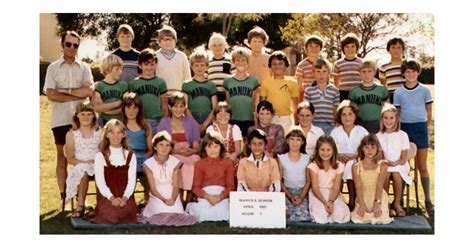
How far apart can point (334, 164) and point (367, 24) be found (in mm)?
1961

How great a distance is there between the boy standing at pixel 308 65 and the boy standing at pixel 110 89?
198 centimetres

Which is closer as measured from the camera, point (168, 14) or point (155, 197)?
point (155, 197)

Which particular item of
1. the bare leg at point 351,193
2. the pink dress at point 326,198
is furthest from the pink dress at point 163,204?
the bare leg at point 351,193

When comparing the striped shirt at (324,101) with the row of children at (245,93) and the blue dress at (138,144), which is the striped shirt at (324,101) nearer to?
the row of children at (245,93)

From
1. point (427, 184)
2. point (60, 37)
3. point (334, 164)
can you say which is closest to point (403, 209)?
point (427, 184)

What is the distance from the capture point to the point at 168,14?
9.20m

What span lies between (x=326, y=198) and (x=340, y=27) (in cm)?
220

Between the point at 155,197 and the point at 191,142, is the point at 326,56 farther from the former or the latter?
the point at 155,197

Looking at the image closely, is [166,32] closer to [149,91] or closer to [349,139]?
[149,91]

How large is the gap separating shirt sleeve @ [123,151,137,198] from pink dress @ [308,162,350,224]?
1842mm

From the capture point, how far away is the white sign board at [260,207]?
26.7 feet

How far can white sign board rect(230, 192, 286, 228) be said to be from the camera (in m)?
8.14

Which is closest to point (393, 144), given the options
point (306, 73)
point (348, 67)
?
point (348, 67)

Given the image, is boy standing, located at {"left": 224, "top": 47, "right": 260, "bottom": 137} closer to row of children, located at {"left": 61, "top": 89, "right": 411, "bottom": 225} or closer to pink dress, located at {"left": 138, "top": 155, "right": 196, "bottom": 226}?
row of children, located at {"left": 61, "top": 89, "right": 411, "bottom": 225}
